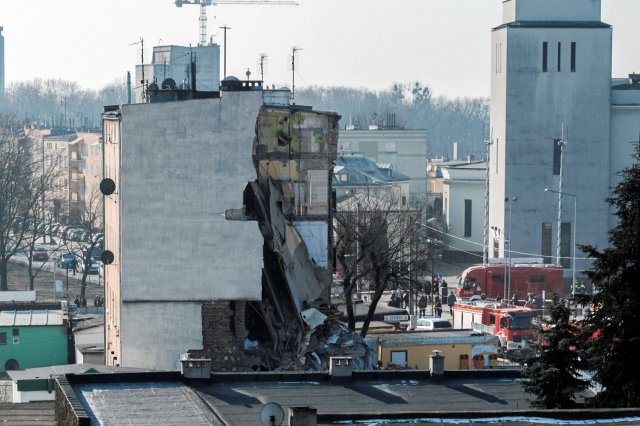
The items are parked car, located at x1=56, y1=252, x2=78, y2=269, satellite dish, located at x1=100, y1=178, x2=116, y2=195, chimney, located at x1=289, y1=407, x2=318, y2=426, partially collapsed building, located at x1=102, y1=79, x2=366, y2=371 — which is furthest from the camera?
parked car, located at x1=56, y1=252, x2=78, y2=269

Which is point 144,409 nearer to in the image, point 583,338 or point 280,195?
point 583,338

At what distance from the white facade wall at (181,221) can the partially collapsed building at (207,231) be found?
0.07 ft

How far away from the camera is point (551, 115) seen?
8112 centimetres

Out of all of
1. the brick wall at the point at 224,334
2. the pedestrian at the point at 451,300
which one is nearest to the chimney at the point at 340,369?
the brick wall at the point at 224,334

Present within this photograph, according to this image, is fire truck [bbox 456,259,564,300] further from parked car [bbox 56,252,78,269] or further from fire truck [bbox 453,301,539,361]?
parked car [bbox 56,252,78,269]

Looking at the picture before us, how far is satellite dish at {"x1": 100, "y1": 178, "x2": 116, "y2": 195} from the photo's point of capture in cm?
4306

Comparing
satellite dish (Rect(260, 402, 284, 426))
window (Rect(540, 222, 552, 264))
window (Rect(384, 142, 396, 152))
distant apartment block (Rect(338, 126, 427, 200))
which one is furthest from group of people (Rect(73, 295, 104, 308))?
window (Rect(384, 142, 396, 152))

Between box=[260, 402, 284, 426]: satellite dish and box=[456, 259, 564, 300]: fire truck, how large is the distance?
45.6m

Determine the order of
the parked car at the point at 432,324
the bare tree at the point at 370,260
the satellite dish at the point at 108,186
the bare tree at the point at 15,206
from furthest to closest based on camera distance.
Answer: the bare tree at the point at 15,206 < the parked car at the point at 432,324 < the bare tree at the point at 370,260 < the satellite dish at the point at 108,186

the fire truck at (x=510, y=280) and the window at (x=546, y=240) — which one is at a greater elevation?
the window at (x=546, y=240)

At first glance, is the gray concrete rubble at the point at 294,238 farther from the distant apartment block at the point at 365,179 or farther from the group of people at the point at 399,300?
the distant apartment block at the point at 365,179

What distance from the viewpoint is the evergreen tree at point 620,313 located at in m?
25.9

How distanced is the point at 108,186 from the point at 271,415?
21.1m

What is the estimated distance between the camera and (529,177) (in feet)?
266
